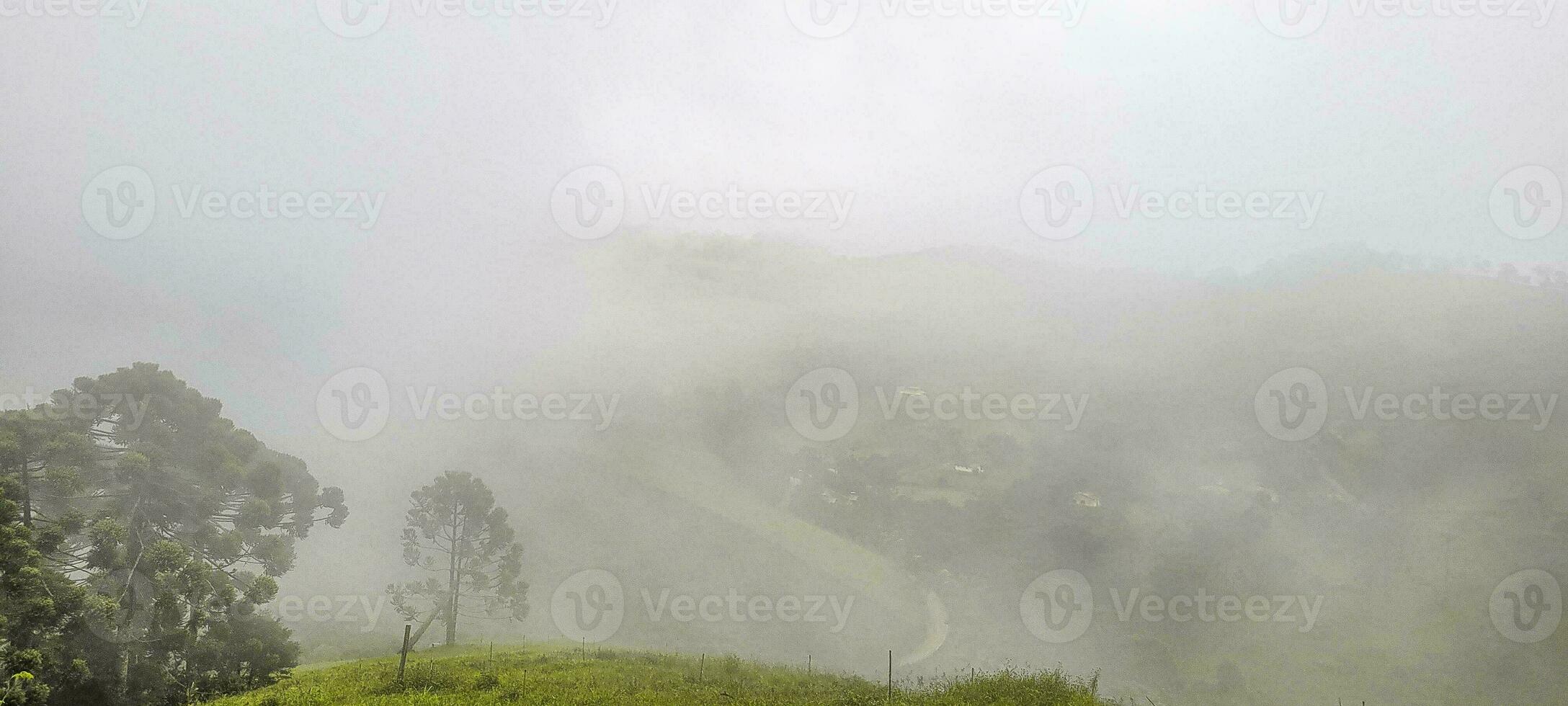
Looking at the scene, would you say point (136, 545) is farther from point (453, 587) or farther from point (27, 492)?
point (453, 587)

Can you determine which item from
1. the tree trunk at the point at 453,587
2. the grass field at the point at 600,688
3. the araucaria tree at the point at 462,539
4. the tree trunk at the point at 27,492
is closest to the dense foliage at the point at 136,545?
the tree trunk at the point at 27,492

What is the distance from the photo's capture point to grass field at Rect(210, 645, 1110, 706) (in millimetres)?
21766

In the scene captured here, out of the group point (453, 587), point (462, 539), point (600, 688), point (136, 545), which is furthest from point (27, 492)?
point (600, 688)

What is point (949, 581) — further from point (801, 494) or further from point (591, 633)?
point (591, 633)

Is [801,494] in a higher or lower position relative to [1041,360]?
lower

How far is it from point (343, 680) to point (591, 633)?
270ft

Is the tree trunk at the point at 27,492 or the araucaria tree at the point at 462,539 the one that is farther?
the araucaria tree at the point at 462,539

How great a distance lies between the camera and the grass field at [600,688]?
2177 cm

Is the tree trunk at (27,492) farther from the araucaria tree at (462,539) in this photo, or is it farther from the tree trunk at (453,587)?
the tree trunk at (453,587)

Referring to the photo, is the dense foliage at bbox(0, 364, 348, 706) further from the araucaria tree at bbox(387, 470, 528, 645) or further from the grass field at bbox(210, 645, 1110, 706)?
the araucaria tree at bbox(387, 470, 528, 645)

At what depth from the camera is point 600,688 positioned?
24906 millimetres

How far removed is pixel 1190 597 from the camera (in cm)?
9750

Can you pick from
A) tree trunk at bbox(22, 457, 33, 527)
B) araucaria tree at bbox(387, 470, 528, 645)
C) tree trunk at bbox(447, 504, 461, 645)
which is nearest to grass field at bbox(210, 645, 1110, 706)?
tree trunk at bbox(22, 457, 33, 527)

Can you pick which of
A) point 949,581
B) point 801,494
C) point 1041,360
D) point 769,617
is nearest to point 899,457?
point 801,494
